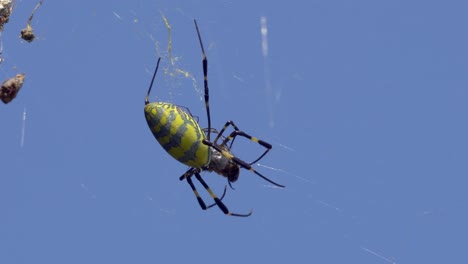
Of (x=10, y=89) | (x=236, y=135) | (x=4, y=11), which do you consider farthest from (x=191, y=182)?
(x=4, y=11)

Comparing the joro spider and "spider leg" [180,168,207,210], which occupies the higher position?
the joro spider

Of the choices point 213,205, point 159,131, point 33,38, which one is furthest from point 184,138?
point 33,38

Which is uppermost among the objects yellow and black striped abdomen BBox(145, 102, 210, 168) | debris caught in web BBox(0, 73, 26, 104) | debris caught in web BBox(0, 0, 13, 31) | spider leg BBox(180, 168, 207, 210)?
debris caught in web BBox(0, 0, 13, 31)

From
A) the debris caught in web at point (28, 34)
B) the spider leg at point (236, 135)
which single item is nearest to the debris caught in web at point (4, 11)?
the debris caught in web at point (28, 34)

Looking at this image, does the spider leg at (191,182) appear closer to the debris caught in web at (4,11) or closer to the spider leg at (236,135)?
the spider leg at (236,135)

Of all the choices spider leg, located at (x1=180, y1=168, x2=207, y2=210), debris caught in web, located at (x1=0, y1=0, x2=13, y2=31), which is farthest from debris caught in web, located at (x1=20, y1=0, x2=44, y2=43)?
spider leg, located at (x1=180, y1=168, x2=207, y2=210)

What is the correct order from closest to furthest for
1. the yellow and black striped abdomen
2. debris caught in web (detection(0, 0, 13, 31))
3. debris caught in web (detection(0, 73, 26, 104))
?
debris caught in web (detection(0, 73, 26, 104)) < the yellow and black striped abdomen < debris caught in web (detection(0, 0, 13, 31))

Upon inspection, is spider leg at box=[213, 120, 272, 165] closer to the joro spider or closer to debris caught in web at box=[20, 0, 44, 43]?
the joro spider
